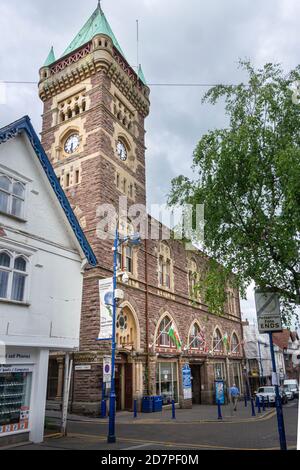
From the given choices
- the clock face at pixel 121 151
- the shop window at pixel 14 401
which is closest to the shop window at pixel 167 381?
the shop window at pixel 14 401

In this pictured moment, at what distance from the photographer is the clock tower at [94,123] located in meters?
24.6

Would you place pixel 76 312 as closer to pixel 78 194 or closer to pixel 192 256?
pixel 78 194

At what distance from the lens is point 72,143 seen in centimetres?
2725

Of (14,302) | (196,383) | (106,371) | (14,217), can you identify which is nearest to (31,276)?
(14,302)

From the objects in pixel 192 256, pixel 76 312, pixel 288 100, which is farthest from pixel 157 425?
pixel 192 256

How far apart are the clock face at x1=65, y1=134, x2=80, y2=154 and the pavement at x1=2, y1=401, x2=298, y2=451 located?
17.2m

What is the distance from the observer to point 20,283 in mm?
12305

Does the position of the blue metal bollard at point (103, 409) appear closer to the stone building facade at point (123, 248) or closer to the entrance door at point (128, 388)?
the stone building facade at point (123, 248)

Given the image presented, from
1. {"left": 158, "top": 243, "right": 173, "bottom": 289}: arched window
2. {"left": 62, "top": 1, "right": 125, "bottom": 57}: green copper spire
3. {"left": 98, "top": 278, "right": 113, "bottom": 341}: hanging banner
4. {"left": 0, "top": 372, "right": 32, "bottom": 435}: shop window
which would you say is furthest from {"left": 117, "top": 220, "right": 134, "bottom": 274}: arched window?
{"left": 62, "top": 1, "right": 125, "bottom": 57}: green copper spire

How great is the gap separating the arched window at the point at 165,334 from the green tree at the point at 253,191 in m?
15.5

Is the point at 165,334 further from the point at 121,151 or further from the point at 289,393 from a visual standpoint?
the point at 289,393

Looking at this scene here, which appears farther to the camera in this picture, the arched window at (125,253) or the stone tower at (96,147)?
the arched window at (125,253)

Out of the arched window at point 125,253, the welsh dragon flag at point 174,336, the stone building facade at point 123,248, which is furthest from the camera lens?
the welsh dragon flag at point 174,336
